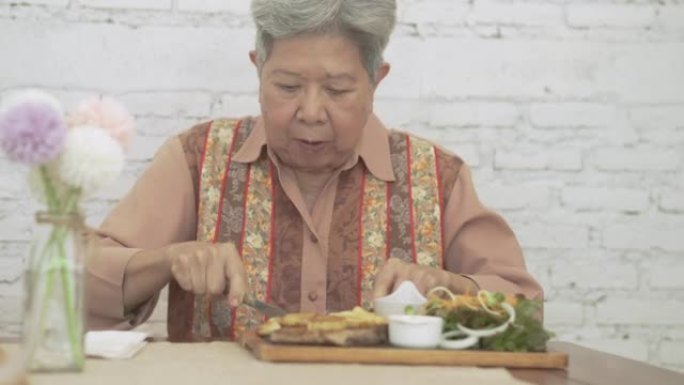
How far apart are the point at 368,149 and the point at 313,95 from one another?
0.25 m

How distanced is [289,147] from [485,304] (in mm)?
666

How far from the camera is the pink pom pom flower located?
1.08m

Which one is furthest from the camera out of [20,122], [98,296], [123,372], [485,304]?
[98,296]

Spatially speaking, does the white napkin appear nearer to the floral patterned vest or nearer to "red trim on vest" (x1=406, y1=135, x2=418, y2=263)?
the floral patterned vest

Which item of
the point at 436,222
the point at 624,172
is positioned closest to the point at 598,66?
the point at 624,172

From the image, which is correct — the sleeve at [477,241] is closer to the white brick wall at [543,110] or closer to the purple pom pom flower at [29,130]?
the white brick wall at [543,110]

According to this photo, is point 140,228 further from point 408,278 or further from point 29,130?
point 29,130

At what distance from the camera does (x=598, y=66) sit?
246 cm

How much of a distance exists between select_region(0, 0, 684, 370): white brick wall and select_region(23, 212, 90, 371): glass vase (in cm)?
126

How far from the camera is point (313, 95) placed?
6.22 feet

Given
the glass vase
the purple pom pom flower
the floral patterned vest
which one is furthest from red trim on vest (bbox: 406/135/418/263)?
the purple pom pom flower

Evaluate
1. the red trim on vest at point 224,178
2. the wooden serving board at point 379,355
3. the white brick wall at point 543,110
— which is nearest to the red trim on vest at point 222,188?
the red trim on vest at point 224,178

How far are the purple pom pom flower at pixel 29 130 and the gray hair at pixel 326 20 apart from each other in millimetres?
935

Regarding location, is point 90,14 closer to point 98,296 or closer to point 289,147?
point 289,147
